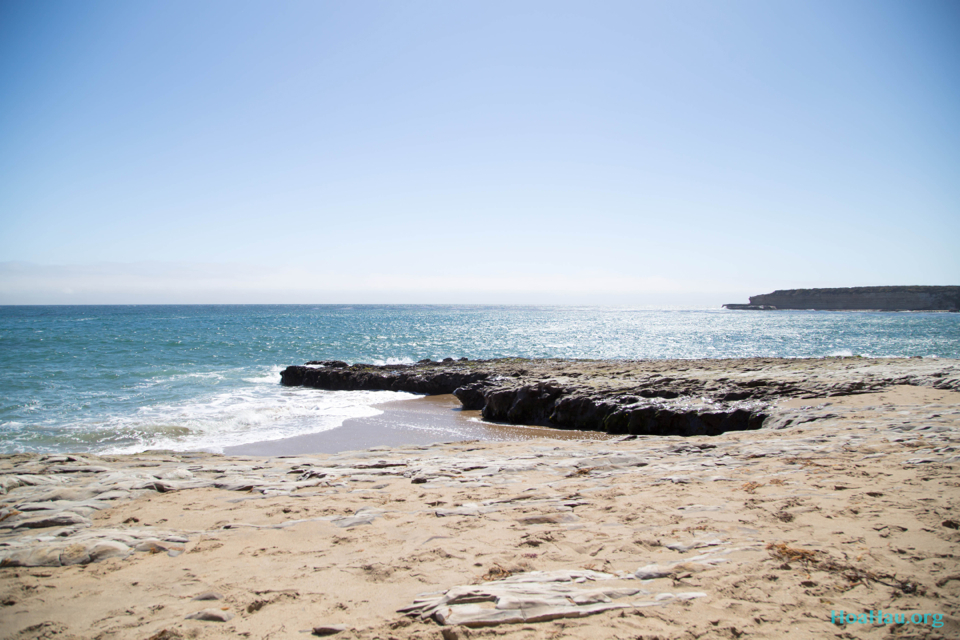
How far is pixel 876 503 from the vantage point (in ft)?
16.0

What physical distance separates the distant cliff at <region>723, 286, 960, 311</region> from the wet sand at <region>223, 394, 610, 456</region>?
15348cm

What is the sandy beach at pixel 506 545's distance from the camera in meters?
3.23

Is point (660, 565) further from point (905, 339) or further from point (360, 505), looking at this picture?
point (905, 339)

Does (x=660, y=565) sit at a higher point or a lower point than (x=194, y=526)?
higher

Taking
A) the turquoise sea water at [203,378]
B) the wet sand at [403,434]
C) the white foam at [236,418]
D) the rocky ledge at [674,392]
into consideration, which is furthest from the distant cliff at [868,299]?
the wet sand at [403,434]

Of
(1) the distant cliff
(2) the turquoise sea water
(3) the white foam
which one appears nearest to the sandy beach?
(3) the white foam

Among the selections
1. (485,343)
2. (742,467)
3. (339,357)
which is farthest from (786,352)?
(742,467)

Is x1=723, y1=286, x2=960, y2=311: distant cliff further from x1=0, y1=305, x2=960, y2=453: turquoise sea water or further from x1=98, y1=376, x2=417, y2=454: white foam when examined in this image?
x1=98, y1=376, x2=417, y2=454: white foam

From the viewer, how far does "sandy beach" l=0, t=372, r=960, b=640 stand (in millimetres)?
3232

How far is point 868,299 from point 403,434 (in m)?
159

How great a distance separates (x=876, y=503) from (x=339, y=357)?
33948 mm

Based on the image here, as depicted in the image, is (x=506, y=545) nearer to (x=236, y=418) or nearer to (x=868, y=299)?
(x=236, y=418)

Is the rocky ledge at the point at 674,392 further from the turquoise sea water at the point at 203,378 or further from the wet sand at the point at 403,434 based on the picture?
the turquoise sea water at the point at 203,378

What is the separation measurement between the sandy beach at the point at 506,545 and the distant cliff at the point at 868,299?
155m
